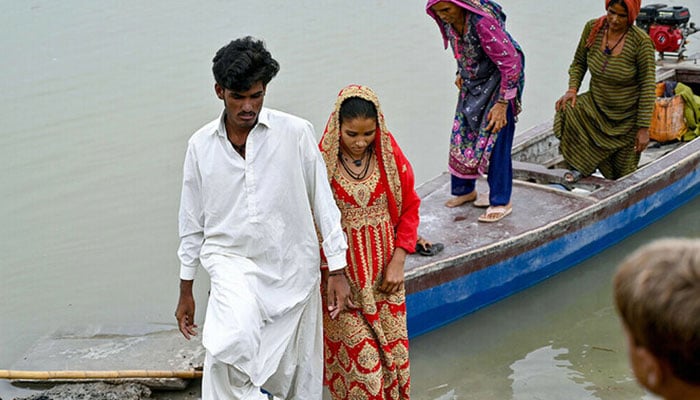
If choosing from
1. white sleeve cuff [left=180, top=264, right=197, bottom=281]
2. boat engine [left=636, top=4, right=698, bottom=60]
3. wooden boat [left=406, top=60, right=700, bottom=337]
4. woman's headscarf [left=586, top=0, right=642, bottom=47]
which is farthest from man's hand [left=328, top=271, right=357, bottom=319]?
boat engine [left=636, top=4, right=698, bottom=60]

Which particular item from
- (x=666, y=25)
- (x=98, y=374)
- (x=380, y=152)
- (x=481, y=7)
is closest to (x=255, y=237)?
(x=380, y=152)

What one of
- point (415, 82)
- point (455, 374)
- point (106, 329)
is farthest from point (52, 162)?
point (455, 374)

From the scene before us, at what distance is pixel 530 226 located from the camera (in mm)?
5328

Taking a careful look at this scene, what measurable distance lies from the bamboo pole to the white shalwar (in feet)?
4.00

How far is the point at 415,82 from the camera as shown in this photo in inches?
383

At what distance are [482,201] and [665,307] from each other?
423cm

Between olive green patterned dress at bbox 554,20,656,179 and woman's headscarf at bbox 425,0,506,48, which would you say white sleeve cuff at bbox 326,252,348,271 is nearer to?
woman's headscarf at bbox 425,0,506,48

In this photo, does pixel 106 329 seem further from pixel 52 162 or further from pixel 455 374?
pixel 52 162

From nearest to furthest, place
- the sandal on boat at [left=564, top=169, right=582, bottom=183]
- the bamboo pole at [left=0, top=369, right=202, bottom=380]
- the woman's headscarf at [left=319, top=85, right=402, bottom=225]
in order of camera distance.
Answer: the woman's headscarf at [left=319, top=85, right=402, bottom=225] → the bamboo pole at [left=0, top=369, right=202, bottom=380] → the sandal on boat at [left=564, top=169, right=582, bottom=183]

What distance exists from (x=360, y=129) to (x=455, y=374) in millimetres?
2060

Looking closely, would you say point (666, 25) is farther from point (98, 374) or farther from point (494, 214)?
point (98, 374)

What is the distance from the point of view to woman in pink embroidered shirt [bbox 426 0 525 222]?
15.3 ft

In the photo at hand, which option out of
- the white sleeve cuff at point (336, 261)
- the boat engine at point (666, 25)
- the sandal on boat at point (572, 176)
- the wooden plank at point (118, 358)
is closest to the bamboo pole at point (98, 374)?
→ the wooden plank at point (118, 358)

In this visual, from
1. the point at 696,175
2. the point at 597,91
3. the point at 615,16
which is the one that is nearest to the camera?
the point at 615,16
